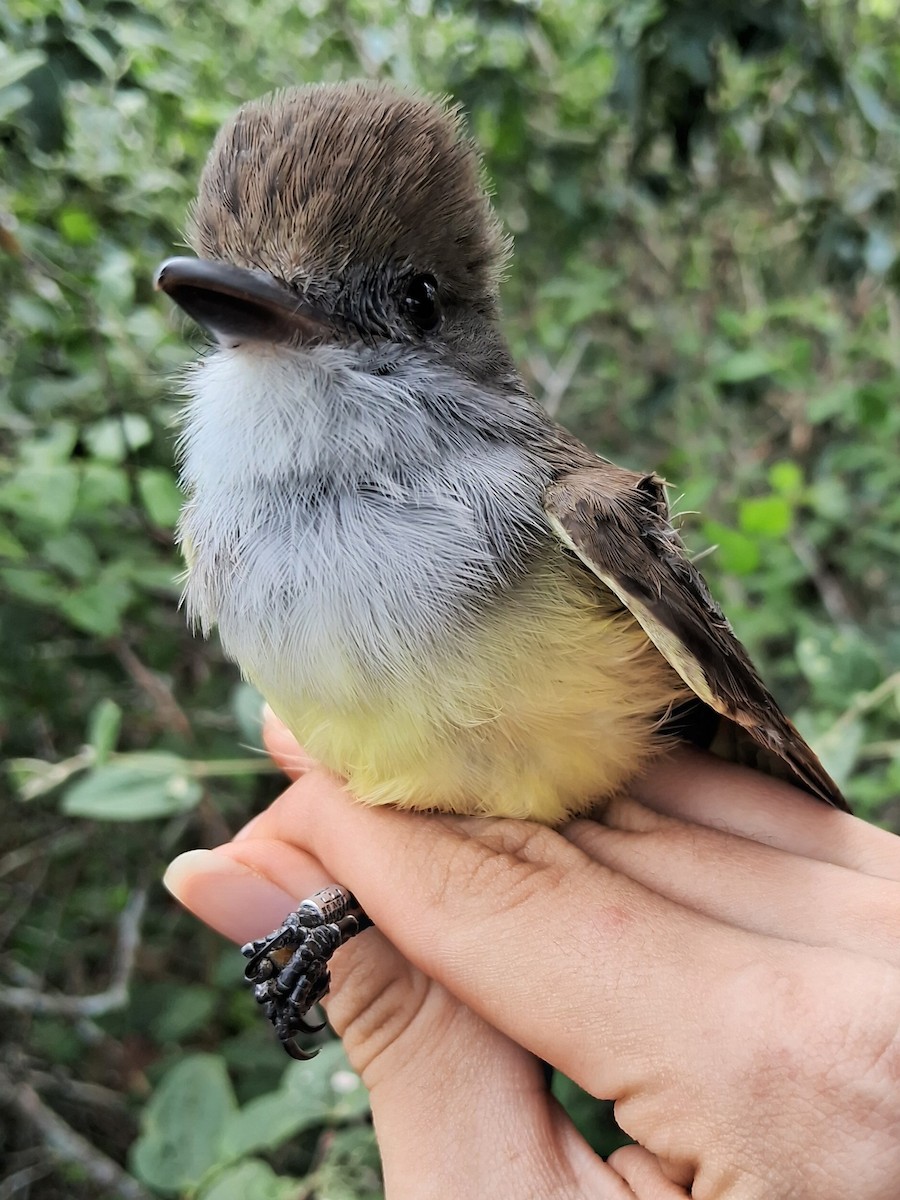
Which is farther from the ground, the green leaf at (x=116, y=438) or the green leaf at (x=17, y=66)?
the green leaf at (x=17, y=66)

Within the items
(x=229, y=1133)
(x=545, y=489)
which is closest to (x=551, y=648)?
(x=545, y=489)

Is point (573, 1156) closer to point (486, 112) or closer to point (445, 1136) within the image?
point (445, 1136)

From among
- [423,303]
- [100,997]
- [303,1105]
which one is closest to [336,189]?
[423,303]

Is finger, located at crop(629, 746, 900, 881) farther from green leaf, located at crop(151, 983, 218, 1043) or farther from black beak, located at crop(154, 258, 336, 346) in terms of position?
green leaf, located at crop(151, 983, 218, 1043)

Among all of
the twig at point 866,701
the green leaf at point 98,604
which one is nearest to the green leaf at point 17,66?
the green leaf at point 98,604

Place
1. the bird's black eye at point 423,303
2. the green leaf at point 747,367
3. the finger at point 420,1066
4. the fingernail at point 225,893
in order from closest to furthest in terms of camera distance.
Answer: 1. the finger at point 420,1066
2. the bird's black eye at point 423,303
3. the fingernail at point 225,893
4. the green leaf at point 747,367

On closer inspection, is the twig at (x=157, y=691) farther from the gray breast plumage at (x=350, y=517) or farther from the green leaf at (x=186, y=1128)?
the gray breast plumage at (x=350, y=517)
